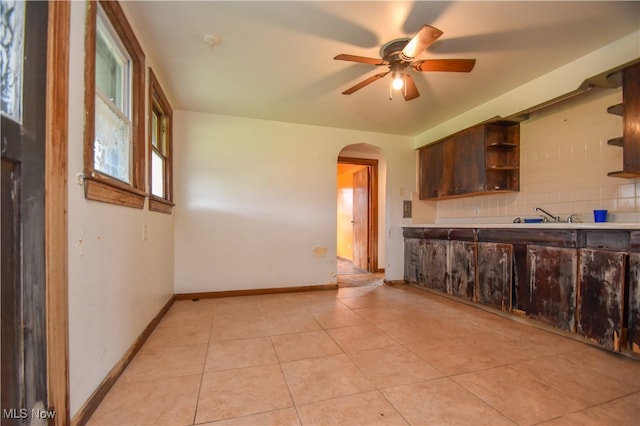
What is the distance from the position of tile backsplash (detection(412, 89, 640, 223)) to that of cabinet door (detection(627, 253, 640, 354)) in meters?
0.61

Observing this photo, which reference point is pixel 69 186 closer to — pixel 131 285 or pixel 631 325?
pixel 131 285

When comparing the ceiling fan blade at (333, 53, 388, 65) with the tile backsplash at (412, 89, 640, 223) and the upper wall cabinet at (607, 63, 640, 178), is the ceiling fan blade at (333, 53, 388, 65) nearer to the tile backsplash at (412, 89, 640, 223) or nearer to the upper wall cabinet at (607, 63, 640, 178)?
the upper wall cabinet at (607, 63, 640, 178)

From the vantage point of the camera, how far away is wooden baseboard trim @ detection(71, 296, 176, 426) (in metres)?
1.28

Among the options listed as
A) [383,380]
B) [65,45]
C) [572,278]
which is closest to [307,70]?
[65,45]

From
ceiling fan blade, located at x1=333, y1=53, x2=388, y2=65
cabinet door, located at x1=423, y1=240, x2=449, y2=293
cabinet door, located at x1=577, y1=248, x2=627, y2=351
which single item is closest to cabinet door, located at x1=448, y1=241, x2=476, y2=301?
cabinet door, located at x1=423, y1=240, x2=449, y2=293

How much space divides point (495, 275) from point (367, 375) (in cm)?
192

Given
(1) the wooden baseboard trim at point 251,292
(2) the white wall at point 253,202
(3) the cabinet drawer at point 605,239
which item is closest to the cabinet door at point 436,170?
(2) the white wall at point 253,202

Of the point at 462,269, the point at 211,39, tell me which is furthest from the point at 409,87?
the point at 462,269

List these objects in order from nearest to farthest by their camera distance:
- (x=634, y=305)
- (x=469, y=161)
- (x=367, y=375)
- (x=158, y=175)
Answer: (x=367, y=375), (x=634, y=305), (x=158, y=175), (x=469, y=161)

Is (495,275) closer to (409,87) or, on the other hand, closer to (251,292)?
(409,87)

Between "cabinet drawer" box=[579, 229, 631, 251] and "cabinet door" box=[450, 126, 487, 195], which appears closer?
"cabinet drawer" box=[579, 229, 631, 251]

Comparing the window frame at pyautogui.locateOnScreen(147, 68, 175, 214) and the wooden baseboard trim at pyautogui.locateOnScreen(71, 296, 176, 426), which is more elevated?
the window frame at pyautogui.locateOnScreen(147, 68, 175, 214)

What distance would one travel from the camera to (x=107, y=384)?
5.03 feet

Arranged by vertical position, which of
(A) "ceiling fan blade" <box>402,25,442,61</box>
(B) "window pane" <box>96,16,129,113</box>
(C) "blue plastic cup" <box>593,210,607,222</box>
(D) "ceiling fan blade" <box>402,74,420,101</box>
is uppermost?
(A) "ceiling fan blade" <box>402,25,442,61</box>
